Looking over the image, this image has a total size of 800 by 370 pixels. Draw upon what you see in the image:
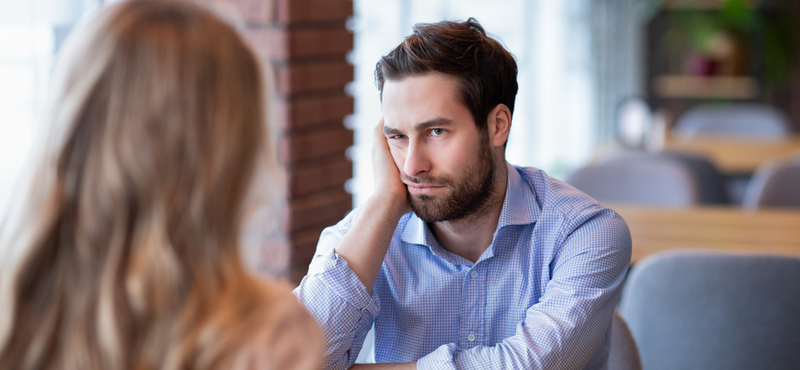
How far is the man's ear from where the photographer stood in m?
1.49

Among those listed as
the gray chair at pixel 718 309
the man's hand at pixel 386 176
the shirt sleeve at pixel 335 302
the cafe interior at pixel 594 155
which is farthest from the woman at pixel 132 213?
the gray chair at pixel 718 309

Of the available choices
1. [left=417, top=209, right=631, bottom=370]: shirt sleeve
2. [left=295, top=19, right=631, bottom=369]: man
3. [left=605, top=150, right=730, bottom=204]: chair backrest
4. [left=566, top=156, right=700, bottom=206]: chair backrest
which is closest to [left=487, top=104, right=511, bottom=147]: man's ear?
[left=295, top=19, right=631, bottom=369]: man

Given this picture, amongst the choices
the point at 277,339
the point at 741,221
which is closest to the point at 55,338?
the point at 277,339

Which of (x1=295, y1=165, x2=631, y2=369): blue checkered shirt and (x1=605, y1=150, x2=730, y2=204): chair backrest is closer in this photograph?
(x1=295, y1=165, x2=631, y2=369): blue checkered shirt

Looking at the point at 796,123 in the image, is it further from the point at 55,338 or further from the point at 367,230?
the point at 55,338

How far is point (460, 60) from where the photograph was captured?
4.63 feet

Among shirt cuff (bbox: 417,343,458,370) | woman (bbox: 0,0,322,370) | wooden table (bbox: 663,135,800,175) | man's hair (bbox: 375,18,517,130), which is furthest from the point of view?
wooden table (bbox: 663,135,800,175)

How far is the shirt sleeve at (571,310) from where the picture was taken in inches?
48.9

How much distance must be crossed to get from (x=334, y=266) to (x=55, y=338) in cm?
62

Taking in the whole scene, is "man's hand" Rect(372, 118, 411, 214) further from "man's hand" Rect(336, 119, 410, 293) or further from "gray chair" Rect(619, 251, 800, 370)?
"gray chair" Rect(619, 251, 800, 370)

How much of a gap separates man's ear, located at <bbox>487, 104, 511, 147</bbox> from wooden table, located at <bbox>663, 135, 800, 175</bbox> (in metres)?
2.45

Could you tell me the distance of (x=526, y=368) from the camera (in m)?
1.22

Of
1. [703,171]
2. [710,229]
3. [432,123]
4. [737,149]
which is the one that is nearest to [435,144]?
[432,123]

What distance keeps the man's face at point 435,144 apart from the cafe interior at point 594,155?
Result: 0.24 m
